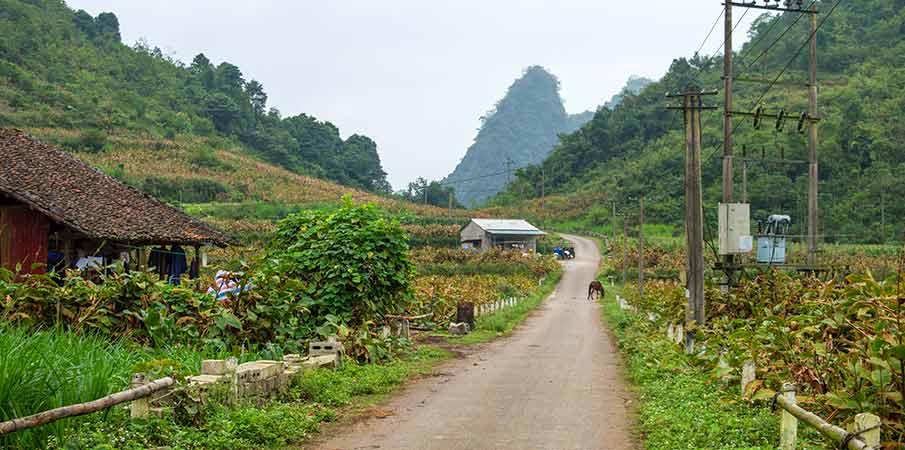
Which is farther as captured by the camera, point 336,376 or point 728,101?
point 728,101

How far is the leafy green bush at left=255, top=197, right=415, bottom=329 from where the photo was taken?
47.6 ft

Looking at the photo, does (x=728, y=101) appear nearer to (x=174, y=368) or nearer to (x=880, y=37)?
(x=174, y=368)

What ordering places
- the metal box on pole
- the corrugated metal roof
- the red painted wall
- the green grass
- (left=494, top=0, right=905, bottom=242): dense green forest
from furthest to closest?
the corrugated metal roof < (left=494, top=0, right=905, bottom=242): dense green forest < the metal box on pole < the red painted wall < the green grass

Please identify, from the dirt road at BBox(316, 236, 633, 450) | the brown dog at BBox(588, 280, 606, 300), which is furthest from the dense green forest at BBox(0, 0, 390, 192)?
the dirt road at BBox(316, 236, 633, 450)

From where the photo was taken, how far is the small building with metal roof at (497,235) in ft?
235

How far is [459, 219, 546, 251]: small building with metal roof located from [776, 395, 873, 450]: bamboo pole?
63.7 m

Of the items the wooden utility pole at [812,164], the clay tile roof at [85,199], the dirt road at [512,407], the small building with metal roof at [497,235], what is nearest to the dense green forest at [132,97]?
the small building with metal roof at [497,235]

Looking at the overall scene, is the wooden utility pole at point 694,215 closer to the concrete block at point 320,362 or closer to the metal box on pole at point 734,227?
the metal box on pole at point 734,227

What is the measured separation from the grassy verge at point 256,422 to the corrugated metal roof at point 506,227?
59.6 metres

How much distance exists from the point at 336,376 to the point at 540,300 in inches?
1321

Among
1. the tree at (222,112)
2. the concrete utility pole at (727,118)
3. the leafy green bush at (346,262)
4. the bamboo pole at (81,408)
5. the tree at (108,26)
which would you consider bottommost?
the bamboo pole at (81,408)

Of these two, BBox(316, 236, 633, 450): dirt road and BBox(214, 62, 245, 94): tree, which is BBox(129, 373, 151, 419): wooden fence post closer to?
BBox(316, 236, 633, 450): dirt road

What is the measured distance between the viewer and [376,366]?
13.4m

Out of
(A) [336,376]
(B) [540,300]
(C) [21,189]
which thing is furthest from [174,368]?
(B) [540,300]
